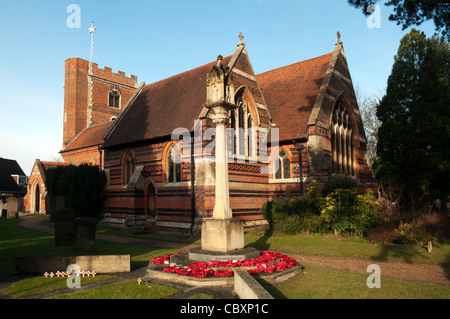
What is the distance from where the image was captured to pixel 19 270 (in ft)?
27.7

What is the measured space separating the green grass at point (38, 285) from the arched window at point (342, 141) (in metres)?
15.3

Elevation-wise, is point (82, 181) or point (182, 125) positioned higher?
point (182, 125)

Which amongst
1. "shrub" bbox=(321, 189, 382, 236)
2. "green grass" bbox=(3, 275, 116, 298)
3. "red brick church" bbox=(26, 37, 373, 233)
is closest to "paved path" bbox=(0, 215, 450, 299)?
"green grass" bbox=(3, 275, 116, 298)

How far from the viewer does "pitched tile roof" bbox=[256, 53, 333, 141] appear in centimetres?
1962

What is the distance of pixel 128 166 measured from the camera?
21797 mm

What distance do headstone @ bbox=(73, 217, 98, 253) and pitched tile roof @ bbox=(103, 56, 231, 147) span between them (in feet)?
24.4

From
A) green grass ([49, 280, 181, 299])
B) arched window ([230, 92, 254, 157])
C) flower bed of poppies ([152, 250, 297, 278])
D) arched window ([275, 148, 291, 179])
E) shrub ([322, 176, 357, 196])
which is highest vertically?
A: arched window ([230, 92, 254, 157])

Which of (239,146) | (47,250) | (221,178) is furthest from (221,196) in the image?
(239,146)

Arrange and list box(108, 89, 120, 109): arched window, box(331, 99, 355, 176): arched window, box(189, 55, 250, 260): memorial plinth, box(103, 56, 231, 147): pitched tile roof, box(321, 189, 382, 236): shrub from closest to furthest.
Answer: box(189, 55, 250, 260): memorial plinth < box(321, 189, 382, 236): shrub < box(103, 56, 231, 147): pitched tile roof < box(331, 99, 355, 176): arched window < box(108, 89, 120, 109): arched window

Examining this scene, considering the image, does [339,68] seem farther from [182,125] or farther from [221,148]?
[221,148]

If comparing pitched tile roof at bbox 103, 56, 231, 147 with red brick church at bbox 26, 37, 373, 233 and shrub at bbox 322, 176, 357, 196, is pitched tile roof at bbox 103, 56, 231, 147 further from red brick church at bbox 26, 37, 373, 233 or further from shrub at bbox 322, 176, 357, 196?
shrub at bbox 322, 176, 357, 196

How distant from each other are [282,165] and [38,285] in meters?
14.8
